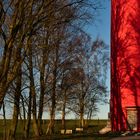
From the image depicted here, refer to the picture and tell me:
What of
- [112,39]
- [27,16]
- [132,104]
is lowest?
[132,104]

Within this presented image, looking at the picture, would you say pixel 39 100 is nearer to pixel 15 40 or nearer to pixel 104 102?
pixel 15 40

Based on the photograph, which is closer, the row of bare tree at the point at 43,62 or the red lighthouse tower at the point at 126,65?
the row of bare tree at the point at 43,62

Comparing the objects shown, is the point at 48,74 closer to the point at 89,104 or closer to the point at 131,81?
the point at 131,81

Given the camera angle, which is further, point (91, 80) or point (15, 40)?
point (91, 80)

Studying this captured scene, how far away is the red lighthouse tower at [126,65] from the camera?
1405 inches

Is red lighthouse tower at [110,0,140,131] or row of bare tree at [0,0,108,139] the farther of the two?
red lighthouse tower at [110,0,140,131]

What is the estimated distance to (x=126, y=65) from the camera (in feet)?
119

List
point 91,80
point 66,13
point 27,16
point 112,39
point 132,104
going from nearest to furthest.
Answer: point 27,16 < point 66,13 < point 132,104 < point 112,39 < point 91,80

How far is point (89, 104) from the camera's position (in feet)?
198

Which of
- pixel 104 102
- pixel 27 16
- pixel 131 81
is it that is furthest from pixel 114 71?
pixel 104 102

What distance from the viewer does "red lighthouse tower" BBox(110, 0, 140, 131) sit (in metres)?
35.7

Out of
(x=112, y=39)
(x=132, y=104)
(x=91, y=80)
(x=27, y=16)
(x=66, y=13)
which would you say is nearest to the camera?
(x=27, y=16)

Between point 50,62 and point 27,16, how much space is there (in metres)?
17.4

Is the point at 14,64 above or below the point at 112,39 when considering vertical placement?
below
